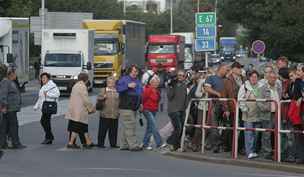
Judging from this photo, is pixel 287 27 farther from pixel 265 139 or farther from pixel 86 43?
pixel 265 139

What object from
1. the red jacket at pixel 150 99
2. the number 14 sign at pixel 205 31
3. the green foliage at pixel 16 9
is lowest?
the red jacket at pixel 150 99

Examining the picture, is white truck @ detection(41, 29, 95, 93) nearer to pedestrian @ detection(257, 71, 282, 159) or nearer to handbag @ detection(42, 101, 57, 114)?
handbag @ detection(42, 101, 57, 114)

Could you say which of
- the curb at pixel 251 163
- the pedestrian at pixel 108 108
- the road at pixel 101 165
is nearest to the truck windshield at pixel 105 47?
the road at pixel 101 165

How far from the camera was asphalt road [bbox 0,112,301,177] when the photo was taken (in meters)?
15.1

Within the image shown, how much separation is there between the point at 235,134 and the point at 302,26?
25.4 meters

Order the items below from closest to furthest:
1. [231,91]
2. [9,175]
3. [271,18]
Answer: [9,175], [231,91], [271,18]

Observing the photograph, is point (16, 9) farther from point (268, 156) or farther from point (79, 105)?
point (268, 156)

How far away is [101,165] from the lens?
54.0ft

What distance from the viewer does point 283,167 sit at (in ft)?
52.2

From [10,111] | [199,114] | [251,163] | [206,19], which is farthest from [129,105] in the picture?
[206,19]

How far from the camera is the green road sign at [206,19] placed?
25578 mm

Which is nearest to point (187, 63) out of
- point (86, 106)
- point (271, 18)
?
point (271, 18)

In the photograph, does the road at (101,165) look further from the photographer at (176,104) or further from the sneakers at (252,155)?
the sneakers at (252,155)

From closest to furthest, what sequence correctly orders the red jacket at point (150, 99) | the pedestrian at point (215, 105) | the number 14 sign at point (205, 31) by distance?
the pedestrian at point (215, 105), the red jacket at point (150, 99), the number 14 sign at point (205, 31)
